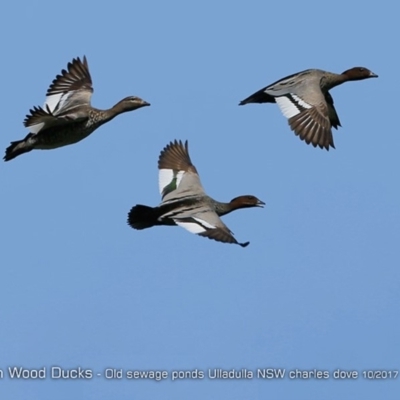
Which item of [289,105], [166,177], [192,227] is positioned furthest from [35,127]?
[289,105]

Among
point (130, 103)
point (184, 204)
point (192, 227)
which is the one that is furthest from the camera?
point (130, 103)

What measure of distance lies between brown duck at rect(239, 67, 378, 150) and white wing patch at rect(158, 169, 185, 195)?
163cm

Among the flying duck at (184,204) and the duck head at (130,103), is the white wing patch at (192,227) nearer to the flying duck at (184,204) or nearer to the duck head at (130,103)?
the flying duck at (184,204)

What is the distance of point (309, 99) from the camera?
77.6 feet

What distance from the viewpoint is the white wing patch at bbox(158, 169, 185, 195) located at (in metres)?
24.3

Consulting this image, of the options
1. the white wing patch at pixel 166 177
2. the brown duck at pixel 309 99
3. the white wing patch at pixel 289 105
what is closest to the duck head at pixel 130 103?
the white wing patch at pixel 166 177

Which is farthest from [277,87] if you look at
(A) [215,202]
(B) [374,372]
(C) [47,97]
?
(B) [374,372]

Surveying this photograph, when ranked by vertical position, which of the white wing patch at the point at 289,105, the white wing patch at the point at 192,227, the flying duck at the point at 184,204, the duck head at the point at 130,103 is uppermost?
the duck head at the point at 130,103

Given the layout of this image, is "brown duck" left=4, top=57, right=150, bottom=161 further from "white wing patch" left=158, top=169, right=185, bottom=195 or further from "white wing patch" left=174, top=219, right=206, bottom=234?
"white wing patch" left=174, top=219, right=206, bottom=234

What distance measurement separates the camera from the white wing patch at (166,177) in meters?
24.3

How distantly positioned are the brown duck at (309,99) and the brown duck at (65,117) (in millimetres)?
2144

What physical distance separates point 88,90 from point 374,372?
7.14 metres

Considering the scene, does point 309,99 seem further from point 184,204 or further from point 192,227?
point 192,227

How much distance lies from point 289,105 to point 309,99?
0.38 meters
